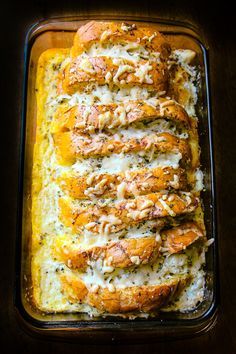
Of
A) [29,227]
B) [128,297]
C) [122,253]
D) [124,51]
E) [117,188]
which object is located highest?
[124,51]

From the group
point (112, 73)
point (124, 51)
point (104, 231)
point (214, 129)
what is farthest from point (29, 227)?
point (214, 129)

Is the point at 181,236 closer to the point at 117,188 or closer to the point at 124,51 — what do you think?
the point at 117,188

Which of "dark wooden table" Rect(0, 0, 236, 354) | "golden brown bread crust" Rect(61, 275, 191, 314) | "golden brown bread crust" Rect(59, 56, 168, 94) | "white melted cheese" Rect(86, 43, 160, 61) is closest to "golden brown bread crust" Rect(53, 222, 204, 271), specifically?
"golden brown bread crust" Rect(61, 275, 191, 314)

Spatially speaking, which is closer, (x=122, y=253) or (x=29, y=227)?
(x=122, y=253)

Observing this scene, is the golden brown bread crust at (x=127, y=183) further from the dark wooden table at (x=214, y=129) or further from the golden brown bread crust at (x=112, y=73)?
the dark wooden table at (x=214, y=129)

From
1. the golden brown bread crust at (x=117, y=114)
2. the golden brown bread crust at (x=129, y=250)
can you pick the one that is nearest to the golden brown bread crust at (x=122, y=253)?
the golden brown bread crust at (x=129, y=250)

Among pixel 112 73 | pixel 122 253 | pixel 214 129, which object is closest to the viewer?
pixel 122 253

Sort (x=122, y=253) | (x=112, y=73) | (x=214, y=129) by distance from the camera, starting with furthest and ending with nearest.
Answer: (x=214, y=129)
(x=112, y=73)
(x=122, y=253)

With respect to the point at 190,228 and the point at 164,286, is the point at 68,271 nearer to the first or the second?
the point at 164,286
